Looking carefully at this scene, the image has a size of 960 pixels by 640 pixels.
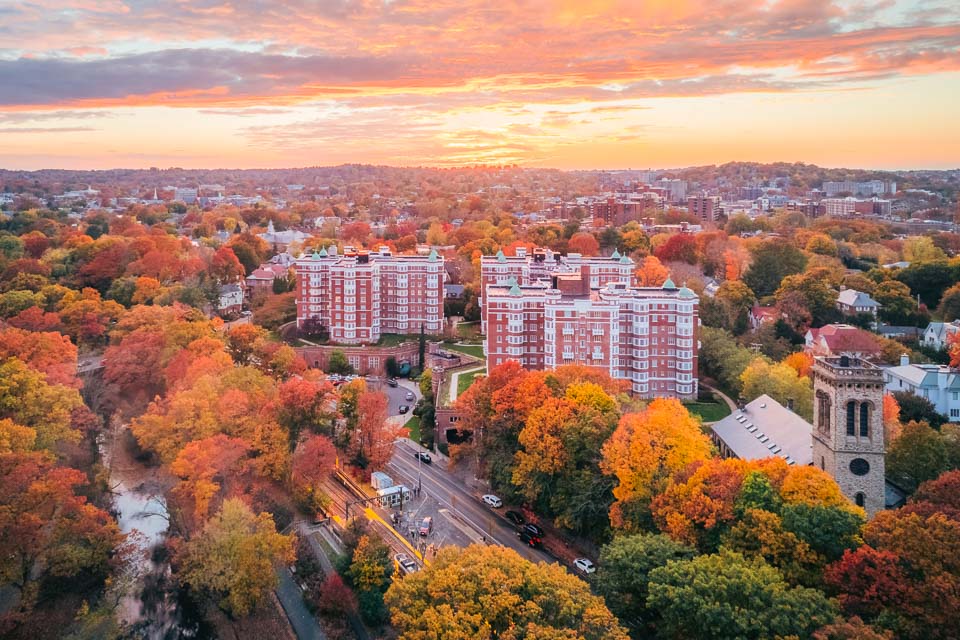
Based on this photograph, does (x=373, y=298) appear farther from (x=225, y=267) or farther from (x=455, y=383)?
(x=225, y=267)

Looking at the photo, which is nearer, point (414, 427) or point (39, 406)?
point (39, 406)

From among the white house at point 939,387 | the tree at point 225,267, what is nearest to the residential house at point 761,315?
the white house at point 939,387

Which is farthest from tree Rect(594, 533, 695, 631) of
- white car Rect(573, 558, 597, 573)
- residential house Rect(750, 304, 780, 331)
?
residential house Rect(750, 304, 780, 331)

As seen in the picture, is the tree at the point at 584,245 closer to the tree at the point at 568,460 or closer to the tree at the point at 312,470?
the tree at the point at 568,460

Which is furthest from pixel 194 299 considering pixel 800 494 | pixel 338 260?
pixel 800 494

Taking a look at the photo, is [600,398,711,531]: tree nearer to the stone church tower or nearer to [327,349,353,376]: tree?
the stone church tower

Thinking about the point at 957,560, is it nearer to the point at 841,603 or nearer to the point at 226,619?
the point at 841,603

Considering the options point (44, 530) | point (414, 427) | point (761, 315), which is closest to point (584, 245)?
point (761, 315)
